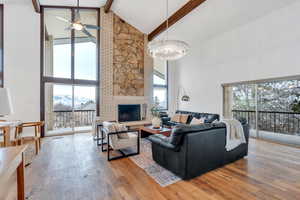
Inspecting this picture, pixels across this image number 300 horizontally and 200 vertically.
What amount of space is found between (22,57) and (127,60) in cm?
369

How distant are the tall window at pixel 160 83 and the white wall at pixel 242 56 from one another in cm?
105

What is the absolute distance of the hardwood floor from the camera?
195 centimetres

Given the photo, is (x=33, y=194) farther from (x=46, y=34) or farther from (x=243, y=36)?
(x=243, y=36)

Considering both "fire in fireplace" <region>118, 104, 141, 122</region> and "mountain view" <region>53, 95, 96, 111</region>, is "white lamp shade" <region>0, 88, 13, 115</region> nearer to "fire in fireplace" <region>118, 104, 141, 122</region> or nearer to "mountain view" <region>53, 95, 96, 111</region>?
"mountain view" <region>53, 95, 96, 111</region>

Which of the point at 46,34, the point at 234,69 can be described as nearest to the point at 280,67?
the point at 234,69

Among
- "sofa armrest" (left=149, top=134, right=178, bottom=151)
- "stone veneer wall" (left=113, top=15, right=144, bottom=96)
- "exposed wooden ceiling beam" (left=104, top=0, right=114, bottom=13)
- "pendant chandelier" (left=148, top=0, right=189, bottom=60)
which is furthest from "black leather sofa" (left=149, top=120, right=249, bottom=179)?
"exposed wooden ceiling beam" (left=104, top=0, right=114, bottom=13)

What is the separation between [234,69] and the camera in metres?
4.98

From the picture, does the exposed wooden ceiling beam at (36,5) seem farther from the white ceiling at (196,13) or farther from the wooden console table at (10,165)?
the wooden console table at (10,165)

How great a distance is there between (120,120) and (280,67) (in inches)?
227

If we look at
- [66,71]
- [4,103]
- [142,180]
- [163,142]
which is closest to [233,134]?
[163,142]

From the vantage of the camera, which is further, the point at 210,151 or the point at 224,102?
the point at 224,102

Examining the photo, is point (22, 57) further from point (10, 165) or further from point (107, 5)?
point (10, 165)

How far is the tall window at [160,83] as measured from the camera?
7.59m

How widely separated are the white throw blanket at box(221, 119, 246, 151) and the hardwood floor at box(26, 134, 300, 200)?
1.36ft
